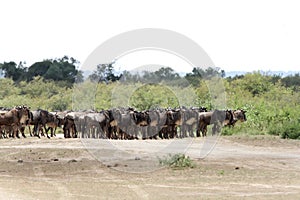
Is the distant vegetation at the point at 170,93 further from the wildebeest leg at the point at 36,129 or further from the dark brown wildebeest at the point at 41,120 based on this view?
the wildebeest leg at the point at 36,129

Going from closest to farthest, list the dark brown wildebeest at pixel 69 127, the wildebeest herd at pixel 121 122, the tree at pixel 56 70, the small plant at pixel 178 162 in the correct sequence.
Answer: the small plant at pixel 178 162 < the wildebeest herd at pixel 121 122 < the dark brown wildebeest at pixel 69 127 < the tree at pixel 56 70

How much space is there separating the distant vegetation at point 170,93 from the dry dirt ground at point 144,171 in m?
6.83

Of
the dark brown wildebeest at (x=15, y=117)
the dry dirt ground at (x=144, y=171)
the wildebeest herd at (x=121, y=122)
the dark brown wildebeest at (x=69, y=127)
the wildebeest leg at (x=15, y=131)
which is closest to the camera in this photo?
the dry dirt ground at (x=144, y=171)

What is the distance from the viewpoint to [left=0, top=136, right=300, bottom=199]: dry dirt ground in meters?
15.1

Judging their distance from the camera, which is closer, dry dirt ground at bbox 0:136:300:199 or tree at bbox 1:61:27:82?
dry dirt ground at bbox 0:136:300:199

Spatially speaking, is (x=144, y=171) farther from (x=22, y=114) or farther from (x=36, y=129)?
(x=36, y=129)

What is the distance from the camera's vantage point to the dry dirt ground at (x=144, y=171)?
1512 cm

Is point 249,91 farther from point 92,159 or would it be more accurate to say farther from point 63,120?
point 92,159

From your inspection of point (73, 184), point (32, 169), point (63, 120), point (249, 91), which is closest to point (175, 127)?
point (63, 120)

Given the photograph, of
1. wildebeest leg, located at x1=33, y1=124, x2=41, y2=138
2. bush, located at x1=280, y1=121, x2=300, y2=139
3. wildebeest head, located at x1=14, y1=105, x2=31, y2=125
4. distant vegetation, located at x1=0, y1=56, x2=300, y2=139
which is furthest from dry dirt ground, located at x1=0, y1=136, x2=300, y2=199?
distant vegetation, located at x1=0, y1=56, x2=300, y2=139

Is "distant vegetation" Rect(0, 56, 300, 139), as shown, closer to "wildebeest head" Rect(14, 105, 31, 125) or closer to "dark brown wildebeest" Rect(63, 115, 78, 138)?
Result: "dark brown wildebeest" Rect(63, 115, 78, 138)

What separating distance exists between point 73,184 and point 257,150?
10637 mm

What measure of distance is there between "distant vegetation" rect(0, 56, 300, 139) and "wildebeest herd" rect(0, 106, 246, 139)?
135cm

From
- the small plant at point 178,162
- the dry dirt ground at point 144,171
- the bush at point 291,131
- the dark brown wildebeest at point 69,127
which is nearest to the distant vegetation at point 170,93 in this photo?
the bush at point 291,131
